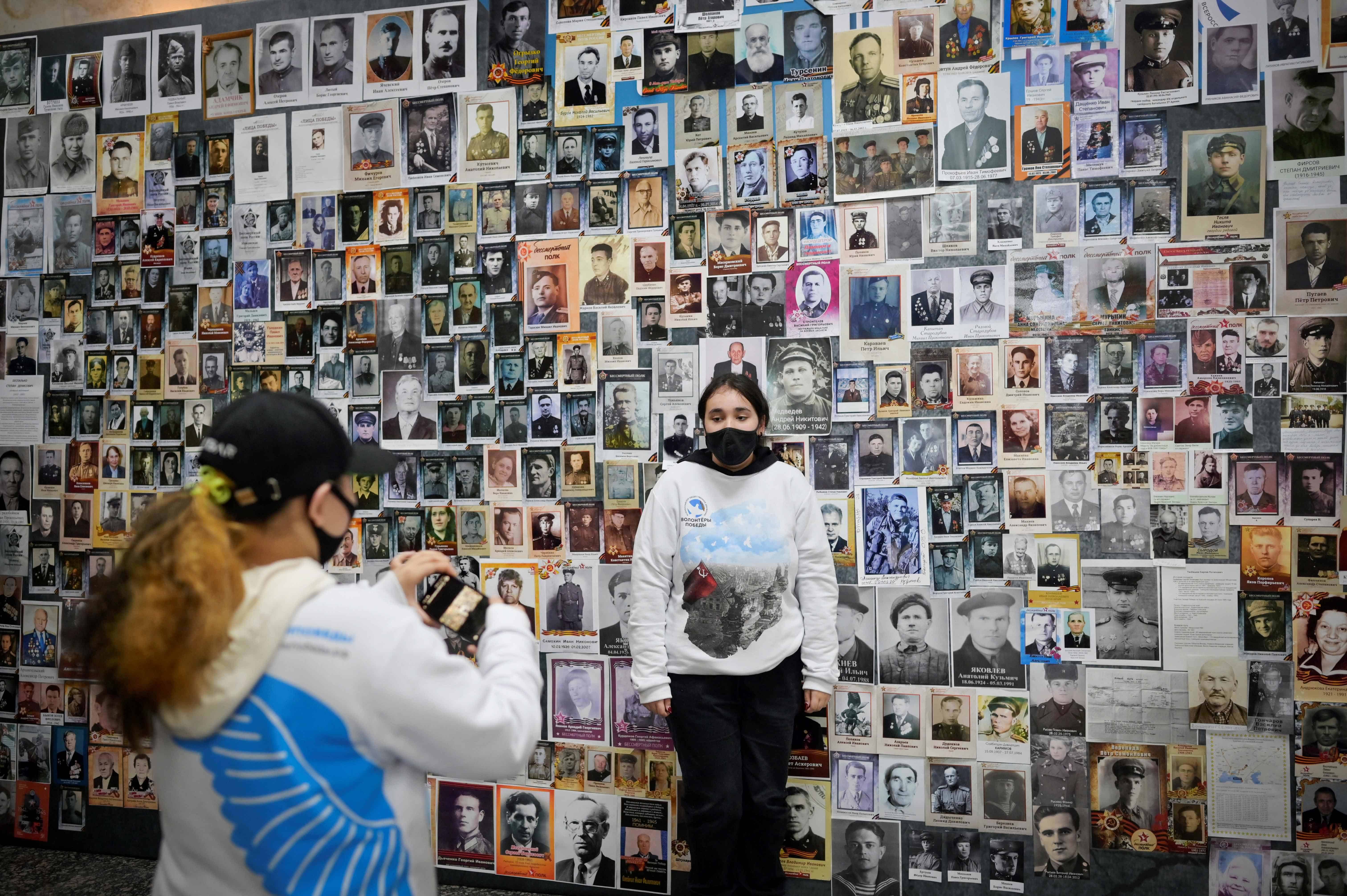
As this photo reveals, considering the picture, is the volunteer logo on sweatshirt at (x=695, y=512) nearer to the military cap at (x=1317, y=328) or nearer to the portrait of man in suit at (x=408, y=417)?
the portrait of man in suit at (x=408, y=417)

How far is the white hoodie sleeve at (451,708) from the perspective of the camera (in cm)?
110

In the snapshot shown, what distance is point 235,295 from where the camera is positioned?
11.2 feet

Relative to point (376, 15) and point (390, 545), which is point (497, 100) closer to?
point (376, 15)

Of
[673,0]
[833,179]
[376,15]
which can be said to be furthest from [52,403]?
[833,179]

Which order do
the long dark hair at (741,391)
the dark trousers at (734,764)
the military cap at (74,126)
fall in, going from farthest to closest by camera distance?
the military cap at (74,126), the long dark hair at (741,391), the dark trousers at (734,764)

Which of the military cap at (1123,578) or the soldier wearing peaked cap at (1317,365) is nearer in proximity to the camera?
the soldier wearing peaked cap at (1317,365)

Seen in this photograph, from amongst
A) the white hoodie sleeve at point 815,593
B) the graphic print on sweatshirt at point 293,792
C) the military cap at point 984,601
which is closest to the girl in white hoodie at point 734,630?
the white hoodie sleeve at point 815,593

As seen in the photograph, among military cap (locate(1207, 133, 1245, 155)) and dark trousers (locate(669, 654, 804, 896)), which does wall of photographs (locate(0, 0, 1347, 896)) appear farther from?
dark trousers (locate(669, 654, 804, 896))

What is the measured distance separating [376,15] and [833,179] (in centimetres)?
187

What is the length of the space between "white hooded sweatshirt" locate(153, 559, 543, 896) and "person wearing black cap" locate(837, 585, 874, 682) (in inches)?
75.3

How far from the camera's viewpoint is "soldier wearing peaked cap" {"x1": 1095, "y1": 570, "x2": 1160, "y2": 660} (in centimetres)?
272

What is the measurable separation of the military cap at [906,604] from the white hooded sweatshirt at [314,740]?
1.95 meters

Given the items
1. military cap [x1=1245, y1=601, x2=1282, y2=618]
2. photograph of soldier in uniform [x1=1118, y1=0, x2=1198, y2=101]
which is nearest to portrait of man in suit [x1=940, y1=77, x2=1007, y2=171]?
photograph of soldier in uniform [x1=1118, y1=0, x2=1198, y2=101]

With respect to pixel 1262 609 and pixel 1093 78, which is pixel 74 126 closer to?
pixel 1093 78
